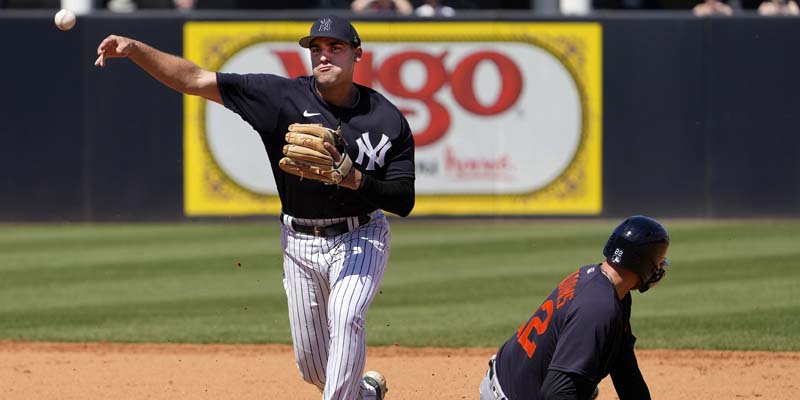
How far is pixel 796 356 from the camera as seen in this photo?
8289mm

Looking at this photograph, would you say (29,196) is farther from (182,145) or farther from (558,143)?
(558,143)

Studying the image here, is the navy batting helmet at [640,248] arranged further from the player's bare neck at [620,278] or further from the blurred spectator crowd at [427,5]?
the blurred spectator crowd at [427,5]

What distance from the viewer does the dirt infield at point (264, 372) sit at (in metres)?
7.33

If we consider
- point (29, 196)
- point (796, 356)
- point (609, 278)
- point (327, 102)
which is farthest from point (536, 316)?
point (29, 196)

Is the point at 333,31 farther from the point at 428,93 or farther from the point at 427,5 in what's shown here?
the point at 427,5

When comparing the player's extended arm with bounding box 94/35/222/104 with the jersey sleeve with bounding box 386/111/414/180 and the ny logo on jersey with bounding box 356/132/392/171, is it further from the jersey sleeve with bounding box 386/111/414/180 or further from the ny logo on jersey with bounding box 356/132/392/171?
the jersey sleeve with bounding box 386/111/414/180

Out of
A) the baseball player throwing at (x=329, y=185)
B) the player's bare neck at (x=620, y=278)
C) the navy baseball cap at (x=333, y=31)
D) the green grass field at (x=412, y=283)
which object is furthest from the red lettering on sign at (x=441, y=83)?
the player's bare neck at (x=620, y=278)

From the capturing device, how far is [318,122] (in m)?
5.62

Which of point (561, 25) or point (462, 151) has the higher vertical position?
point (561, 25)

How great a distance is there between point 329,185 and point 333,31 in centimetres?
64

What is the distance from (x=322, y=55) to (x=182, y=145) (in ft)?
29.3

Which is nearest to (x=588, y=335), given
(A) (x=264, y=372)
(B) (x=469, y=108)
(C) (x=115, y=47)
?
(C) (x=115, y=47)

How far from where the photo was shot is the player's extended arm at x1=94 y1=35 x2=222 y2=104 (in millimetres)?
5473

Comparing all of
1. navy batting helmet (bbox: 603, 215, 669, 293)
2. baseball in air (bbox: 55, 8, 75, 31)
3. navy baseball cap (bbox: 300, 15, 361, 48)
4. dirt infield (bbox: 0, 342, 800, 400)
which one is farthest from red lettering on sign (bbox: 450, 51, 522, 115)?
navy batting helmet (bbox: 603, 215, 669, 293)
